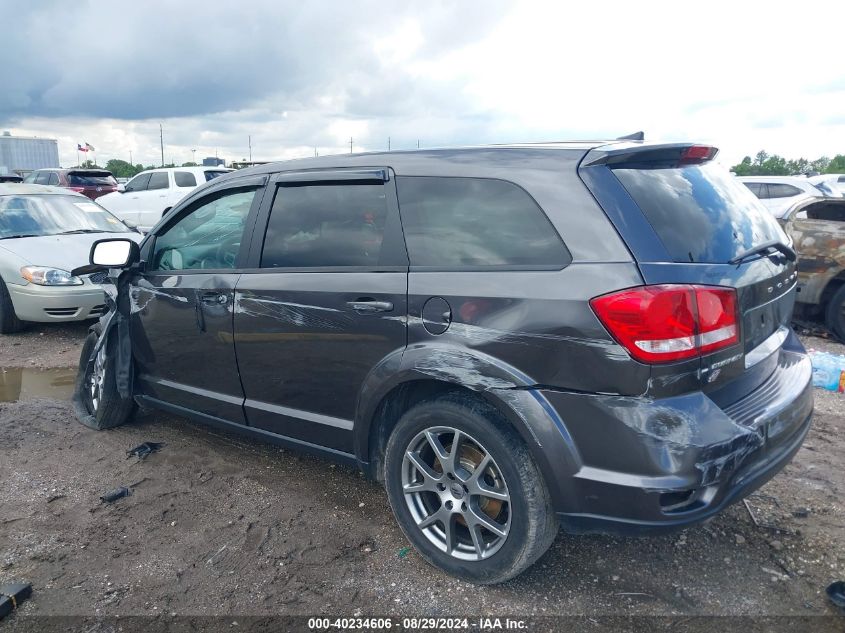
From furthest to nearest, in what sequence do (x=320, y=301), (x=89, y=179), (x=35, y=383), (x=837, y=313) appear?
(x=89, y=179)
(x=837, y=313)
(x=35, y=383)
(x=320, y=301)

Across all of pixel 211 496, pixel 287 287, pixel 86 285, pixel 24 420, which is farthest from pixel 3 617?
pixel 86 285

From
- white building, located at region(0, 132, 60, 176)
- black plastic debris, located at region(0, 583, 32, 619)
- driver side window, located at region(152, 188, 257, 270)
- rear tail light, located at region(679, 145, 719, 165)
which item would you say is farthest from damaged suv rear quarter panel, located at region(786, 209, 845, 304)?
white building, located at region(0, 132, 60, 176)

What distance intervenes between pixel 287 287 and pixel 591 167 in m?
1.55

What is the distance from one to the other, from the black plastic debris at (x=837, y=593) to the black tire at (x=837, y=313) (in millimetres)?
4672

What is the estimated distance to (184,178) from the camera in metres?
16.2

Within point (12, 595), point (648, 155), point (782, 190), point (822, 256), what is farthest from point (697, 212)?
point (782, 190)

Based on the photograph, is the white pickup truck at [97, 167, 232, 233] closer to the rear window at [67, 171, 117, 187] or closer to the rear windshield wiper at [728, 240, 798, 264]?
the rear window at [67, 171, 117, 187]

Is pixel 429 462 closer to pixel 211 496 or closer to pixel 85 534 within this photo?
pixel 211 496

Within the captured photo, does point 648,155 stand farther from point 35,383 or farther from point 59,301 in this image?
point 59,301

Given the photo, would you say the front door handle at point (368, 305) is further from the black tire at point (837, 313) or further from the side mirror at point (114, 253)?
the black tire at point (837, 313)

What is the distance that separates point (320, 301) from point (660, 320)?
1.54 metres

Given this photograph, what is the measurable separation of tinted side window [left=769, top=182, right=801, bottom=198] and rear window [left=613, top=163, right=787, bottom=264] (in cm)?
1121

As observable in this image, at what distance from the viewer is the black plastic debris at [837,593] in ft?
8.44

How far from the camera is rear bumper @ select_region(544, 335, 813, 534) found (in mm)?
2236
